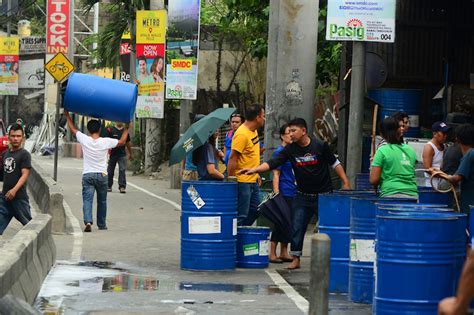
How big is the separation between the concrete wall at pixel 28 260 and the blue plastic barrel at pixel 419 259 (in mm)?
2860

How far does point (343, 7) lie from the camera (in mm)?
16312

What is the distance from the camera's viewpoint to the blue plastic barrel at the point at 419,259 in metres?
8.83

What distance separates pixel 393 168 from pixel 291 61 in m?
5.88

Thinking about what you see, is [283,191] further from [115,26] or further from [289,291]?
[115,26]

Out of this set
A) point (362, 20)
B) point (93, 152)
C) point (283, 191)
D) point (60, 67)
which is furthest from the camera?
point (60, 67)

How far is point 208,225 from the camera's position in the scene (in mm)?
13695

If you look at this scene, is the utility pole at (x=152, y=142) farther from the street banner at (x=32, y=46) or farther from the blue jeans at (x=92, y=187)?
the street banner at (x=32, y=46)

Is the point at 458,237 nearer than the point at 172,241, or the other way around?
the point at 458,237

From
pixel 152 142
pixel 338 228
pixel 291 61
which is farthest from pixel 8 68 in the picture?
pixel 338 228

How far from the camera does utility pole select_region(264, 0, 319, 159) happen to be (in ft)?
58.4

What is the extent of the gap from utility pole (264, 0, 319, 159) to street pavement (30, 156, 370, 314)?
6.72 feet

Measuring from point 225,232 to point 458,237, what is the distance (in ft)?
16.7

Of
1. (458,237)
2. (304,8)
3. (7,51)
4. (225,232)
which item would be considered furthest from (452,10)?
(7,51)

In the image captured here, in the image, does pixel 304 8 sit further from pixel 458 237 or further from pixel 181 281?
pixel 458 237
